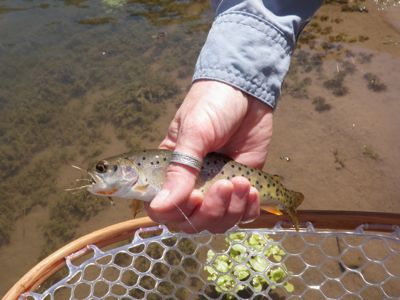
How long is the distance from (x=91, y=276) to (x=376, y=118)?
4.50m

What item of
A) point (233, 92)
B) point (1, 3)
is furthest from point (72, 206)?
point (1, 3)

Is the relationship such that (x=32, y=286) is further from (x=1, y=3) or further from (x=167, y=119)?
(x=1, y=3)

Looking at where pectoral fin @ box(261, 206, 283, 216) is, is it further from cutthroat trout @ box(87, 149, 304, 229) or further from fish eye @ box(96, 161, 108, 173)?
fish eye @ box(96, 161, 108, 173)

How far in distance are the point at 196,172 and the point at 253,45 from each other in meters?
1.06

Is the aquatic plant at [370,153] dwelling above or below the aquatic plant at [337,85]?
below

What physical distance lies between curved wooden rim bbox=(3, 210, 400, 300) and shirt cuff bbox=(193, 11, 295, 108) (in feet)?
3.10

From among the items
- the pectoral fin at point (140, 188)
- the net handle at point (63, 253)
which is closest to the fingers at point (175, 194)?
the pectoral fin at point (140, 188)

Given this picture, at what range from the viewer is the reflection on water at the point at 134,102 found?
A: 552cm

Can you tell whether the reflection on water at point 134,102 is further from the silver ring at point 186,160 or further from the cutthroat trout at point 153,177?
the silver ring at point 186,160

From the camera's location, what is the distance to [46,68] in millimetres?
8062

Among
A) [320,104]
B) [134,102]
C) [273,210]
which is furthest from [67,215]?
[320,104]

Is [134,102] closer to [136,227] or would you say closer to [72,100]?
[72,100]

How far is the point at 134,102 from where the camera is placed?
7.04m

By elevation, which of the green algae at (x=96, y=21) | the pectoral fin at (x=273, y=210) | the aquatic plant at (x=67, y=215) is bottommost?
the aquatic plant at (x=67, y=215)
